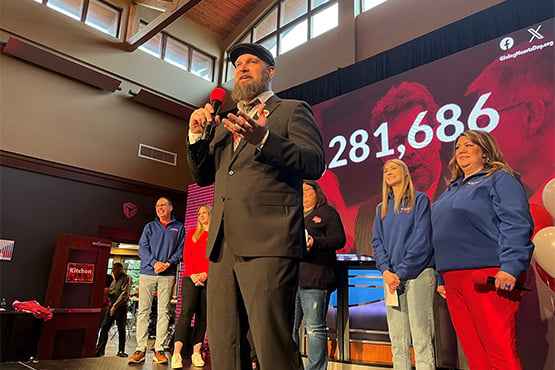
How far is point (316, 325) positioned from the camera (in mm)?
2590

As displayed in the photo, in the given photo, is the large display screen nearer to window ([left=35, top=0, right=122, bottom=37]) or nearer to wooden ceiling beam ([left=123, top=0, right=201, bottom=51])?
wooden ceiling beam ([left=123, top=0, right=201, bottom=51])

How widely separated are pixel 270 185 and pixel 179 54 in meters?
7.76

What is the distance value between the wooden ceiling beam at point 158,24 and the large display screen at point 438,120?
277 cm

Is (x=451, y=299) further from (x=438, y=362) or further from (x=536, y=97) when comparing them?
(x=536, y=97)

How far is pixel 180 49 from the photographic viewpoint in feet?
26.9

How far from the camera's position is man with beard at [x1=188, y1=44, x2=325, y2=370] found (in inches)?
40.4

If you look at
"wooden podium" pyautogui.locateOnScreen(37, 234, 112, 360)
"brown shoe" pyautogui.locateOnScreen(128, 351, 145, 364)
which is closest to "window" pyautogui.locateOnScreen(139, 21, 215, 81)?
"wooden podium" pyautogui.locateOnScreen(37, 234, 112, 360)

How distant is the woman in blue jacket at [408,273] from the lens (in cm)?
217

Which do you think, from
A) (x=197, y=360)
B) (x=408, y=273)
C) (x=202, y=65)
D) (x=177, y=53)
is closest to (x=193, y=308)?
(x=197, y=360)

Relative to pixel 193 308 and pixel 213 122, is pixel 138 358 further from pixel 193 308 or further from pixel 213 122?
pixel 213 122

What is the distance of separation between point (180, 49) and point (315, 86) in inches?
135

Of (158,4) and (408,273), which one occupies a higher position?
(158,4)

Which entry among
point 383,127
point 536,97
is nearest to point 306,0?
point 383,127

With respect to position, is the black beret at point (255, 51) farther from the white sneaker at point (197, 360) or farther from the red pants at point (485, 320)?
the white sneaker at point (197, 360)
